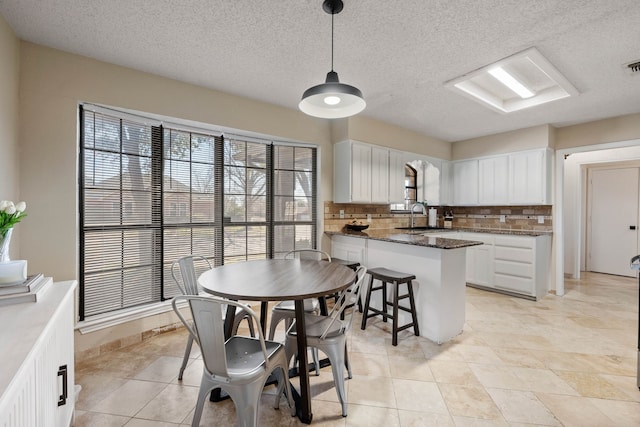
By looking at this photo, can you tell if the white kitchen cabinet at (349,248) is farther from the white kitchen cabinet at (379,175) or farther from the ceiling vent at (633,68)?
the ceiling vent at (633,68)

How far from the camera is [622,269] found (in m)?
5.20

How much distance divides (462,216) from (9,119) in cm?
596

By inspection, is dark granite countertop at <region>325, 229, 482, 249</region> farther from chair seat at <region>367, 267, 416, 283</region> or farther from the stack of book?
the stack of book

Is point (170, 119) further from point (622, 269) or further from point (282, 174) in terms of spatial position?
point (622, 269)

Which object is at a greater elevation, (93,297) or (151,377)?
(93,297)

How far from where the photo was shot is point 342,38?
2.09 m

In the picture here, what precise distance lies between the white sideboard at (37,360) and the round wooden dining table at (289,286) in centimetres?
68

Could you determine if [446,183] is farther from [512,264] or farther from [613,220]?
[613,220]

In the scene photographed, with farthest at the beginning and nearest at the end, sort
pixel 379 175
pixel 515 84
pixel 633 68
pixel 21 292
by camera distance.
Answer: pixel 379 175
pixel 515 84
pixel 633 68
pixel 21 292

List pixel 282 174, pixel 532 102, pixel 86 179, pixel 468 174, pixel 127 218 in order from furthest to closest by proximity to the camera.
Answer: pixel 468 174
pixel 282 174
pixel 532 102
pixel 127 218
pixel 86 179

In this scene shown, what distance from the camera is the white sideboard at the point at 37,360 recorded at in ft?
2.70

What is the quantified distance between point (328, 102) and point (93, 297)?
2.57m

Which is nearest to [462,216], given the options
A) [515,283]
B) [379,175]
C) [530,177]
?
[530,177]

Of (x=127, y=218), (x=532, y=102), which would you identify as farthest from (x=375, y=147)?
(x=127, y=218)
